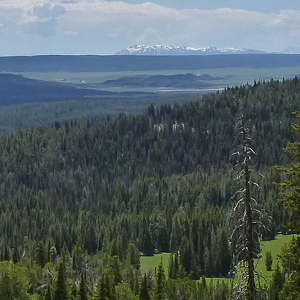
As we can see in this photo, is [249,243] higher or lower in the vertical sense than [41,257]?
higher

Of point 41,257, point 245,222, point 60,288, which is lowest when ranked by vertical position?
point 41,257

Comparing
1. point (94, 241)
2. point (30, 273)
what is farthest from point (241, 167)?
point (94, 241)

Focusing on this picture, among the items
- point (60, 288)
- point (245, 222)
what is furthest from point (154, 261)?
point (245, 222)

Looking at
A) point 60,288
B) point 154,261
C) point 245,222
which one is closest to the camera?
point 245,222

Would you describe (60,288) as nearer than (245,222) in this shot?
No

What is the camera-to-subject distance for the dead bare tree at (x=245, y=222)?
2897cm

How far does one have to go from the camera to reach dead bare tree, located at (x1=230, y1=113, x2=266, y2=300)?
2897 cm

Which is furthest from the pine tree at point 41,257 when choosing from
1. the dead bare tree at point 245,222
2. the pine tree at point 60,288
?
the dead bare tree at point 245,222

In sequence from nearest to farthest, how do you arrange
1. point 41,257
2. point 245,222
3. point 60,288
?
point 245,222, point 60,288, point 41,257

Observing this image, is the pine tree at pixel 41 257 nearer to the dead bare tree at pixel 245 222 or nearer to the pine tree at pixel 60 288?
the pine tree at pixel 60 288

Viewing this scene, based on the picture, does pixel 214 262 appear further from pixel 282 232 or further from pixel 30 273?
pixel 30 273

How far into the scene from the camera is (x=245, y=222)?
29594 millimetres

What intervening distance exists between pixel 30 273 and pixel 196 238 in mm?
70891

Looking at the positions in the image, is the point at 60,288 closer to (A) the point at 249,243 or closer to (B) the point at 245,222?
(A) the point at 249,243
